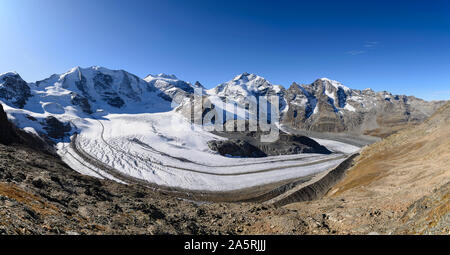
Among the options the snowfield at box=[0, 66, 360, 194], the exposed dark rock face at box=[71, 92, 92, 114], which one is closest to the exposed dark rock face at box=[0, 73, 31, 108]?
the snowfield at box=[0, 66, 360, 194]

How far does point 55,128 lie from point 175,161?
2630 inches

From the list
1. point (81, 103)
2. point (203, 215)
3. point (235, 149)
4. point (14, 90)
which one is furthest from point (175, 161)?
point (14, 90)

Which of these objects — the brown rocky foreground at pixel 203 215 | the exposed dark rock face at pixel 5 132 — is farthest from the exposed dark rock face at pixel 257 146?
the brown rocky foreground at pixel 203 215

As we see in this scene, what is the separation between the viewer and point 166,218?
648 inches

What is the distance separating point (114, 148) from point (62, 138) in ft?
101

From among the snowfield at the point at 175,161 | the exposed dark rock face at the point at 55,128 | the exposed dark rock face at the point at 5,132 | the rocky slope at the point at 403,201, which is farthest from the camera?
the exposed dark rock face at the point at 55,128

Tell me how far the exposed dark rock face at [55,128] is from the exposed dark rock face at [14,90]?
45974 mm

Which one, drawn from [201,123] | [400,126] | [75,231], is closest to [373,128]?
[400,126]

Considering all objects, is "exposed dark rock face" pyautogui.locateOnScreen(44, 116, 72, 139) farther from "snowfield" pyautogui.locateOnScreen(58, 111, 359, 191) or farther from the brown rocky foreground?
the brown rocky foreground

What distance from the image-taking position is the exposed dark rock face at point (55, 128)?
9155 centimetres

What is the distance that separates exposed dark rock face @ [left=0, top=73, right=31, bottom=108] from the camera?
12619 cm

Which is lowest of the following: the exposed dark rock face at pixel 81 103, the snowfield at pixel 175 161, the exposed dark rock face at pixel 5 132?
the snowfield at pixel 175 161

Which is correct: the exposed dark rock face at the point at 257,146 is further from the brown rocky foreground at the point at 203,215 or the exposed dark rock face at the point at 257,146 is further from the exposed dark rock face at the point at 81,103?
the exposed dark rock face at the point at 81,103

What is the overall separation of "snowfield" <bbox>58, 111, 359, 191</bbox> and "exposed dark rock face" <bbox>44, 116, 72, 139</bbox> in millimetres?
6373
